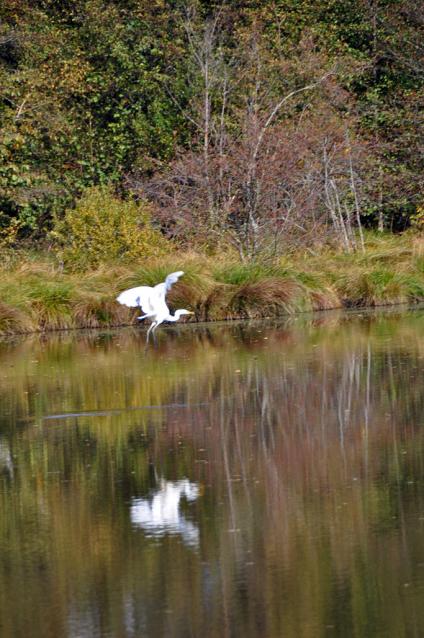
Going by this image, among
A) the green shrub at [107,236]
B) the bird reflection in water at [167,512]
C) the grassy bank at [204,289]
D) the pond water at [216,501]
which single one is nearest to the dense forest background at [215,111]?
the green shrub at [107,236]

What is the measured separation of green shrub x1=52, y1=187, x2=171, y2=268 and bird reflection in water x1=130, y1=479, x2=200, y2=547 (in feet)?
54.9

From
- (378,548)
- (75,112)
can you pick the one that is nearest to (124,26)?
(75,112)

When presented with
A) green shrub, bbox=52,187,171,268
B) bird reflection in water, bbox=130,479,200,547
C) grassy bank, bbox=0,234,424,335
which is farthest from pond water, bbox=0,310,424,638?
green shrub, bbox=52,187,171,268

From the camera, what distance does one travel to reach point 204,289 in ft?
76.4

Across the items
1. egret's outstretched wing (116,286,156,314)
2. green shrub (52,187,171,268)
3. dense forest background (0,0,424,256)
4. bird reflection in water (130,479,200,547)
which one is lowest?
bird reflection in water (130,479,200,547)

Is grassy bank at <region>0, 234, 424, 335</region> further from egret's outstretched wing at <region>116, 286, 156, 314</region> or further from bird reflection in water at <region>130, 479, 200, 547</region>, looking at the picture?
bird reflection in water at <region>130, 479, 200, 547</region>

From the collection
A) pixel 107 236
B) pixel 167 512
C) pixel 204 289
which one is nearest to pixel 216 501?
pixel 167 512

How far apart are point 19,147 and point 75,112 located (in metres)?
3.05

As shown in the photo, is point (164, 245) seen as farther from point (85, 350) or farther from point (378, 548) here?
point (378, 548)

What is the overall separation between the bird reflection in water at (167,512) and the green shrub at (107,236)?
16.7 m

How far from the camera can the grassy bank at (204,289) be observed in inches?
914

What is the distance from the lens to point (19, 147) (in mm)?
30516

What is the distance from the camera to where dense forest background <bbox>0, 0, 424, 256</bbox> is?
29.4 meters

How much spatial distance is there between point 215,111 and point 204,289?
403 inches
